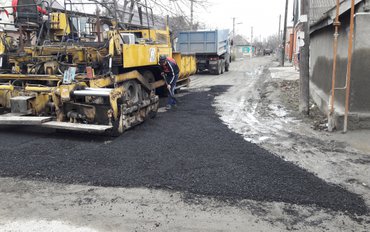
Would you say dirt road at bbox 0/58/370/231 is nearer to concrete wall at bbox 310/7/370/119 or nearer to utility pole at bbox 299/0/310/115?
concrete wall at bbox 310/7/370/119

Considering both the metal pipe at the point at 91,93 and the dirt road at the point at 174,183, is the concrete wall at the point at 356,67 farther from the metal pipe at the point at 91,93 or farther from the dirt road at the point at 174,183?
the metal pipe at the point at 91,93

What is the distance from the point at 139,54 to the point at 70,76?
5.91ft

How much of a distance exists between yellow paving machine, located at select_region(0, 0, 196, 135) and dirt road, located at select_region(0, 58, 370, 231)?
0.36 meters

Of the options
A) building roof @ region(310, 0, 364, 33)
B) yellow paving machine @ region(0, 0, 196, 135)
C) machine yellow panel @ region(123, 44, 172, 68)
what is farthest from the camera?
machine yellow panel @ region(123, 44, 172, 68)

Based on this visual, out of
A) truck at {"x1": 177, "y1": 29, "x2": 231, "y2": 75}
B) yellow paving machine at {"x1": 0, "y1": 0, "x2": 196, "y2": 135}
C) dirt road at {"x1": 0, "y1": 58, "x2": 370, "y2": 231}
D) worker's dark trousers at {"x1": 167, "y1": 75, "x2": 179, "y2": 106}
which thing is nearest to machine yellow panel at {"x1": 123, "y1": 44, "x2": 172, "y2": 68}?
yellow paving machine at {"x1": 0, "y1": 0, "x2": 196, "y2": 135}

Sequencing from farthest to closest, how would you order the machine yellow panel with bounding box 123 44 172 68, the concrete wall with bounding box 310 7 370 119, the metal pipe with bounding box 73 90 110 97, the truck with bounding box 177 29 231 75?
1. the truck with bounding box 177 29 231 75
2. the machine yellow panel with bounding box 123 44 172 68
3. the concrete wall with bounding box 310 7 370 119
4. the metal pipe with bounding box 73 90 110 97

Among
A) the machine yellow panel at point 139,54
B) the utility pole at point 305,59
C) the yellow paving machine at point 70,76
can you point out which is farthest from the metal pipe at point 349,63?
the machine yellow panel at point 139,54

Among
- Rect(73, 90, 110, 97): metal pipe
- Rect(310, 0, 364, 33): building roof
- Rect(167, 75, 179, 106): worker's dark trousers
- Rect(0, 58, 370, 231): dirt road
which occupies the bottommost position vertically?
Rect(0, 58, 370, 231): dirt road

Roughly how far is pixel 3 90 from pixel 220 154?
4365 millimetres

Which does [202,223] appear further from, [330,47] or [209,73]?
[209,73]

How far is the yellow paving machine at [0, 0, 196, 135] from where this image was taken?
6.53 m

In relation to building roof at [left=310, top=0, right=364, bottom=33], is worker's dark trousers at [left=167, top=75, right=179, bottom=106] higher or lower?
lower

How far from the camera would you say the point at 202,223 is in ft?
11.9

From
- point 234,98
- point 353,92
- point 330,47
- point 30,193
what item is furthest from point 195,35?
point 30,193
